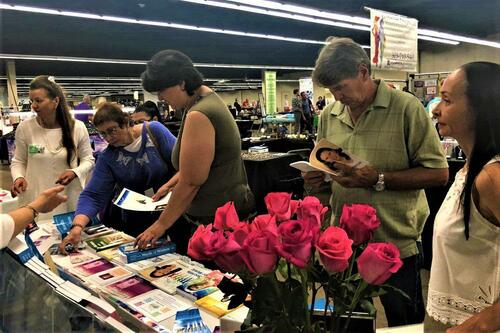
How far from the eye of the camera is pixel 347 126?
5.38 feet

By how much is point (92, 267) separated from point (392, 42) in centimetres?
443

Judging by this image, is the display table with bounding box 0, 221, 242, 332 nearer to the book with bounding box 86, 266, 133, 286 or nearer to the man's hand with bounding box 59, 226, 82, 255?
the book with bounding box 86, 266, 133, 286

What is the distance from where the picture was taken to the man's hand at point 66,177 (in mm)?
2355

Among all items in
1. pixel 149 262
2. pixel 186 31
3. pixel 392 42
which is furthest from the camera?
pixel 186 31

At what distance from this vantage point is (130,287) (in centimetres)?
147

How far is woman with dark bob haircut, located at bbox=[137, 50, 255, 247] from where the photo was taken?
1621 mm

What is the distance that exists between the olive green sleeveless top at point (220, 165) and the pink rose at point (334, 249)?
1084 mm

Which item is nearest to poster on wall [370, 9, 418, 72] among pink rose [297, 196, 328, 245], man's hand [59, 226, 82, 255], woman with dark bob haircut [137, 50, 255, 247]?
woman with dark bob haircut [137, 50, 255, 247]

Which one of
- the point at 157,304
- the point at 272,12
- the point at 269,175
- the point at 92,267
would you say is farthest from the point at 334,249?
the point at 272,12

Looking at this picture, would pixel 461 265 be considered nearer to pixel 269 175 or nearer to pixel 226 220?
pixel 226 220

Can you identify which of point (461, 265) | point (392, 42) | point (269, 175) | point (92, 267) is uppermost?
point (392, 42)

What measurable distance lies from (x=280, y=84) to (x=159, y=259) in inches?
1134

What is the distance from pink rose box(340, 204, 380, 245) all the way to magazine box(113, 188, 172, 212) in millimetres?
1295

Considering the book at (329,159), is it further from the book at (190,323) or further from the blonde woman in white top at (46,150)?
the blonde woman in white top at (46,150)
